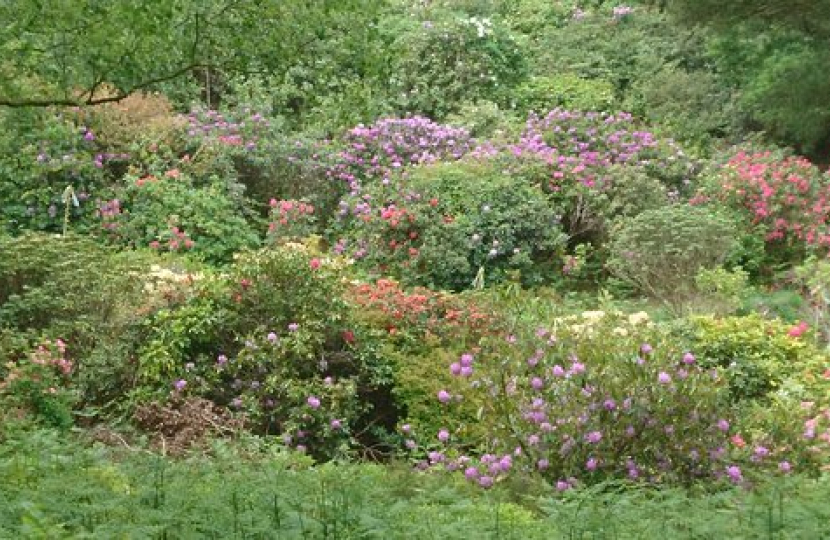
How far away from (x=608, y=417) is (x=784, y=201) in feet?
22.3

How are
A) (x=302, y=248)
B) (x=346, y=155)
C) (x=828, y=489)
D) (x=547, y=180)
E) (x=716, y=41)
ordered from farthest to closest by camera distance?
(x=716, y=41) < (x=346, y=155) < (x=547, y=180) < (x=302, y=248) < (x=828, y=489)

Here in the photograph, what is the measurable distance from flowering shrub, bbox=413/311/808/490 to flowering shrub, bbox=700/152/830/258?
5955mm

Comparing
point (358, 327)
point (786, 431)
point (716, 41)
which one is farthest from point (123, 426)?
point (716, 41)

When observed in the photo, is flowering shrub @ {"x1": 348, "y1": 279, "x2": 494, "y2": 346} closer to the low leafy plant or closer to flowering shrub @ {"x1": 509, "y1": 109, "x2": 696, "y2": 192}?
the low leafy plant

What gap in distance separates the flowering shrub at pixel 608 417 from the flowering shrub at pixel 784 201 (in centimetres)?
595

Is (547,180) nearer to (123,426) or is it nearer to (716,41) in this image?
(716,41)

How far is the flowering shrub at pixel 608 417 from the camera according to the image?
6492mm

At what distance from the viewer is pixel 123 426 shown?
7848mm

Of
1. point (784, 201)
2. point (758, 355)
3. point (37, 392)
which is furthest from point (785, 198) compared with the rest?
point (37, 392)

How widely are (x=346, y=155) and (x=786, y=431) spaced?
7.77 m

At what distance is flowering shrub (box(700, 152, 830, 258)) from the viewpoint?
41.2ft

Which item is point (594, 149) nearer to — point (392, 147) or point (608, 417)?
point (392, 147)

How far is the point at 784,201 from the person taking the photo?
1266cm

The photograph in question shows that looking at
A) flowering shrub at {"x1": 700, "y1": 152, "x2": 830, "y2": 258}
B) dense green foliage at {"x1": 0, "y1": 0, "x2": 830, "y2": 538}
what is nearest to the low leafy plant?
dense green foliage at {"x1": 0, "y1": 0, "x2": 830, "y2": 538}
